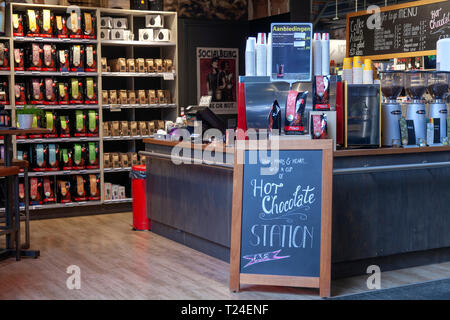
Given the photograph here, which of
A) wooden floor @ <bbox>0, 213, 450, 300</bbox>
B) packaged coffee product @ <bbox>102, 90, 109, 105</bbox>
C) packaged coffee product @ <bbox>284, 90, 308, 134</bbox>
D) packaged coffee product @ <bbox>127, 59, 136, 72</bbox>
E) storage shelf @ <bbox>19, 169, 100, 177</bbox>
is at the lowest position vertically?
wooden floor @ <bbox>0, 213, 450, 300</bbox>

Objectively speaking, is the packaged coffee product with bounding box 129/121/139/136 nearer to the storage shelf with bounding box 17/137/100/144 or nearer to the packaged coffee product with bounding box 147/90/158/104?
the packaged coffee product with bounding box 147/90/158/104

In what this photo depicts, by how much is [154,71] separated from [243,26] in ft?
5.73

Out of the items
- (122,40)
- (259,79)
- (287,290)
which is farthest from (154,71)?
(287,290)

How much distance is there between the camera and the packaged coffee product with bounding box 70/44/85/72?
25.8 ft

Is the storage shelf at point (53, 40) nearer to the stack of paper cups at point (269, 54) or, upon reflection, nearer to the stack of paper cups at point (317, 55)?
the stack of paper cups at point (269, 54)

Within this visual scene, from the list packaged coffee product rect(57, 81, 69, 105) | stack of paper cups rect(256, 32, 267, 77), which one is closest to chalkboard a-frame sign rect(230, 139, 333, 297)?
stack of paper cups rect(256, 32, 267, 77)

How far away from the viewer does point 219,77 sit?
9.34 meters

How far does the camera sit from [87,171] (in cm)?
805

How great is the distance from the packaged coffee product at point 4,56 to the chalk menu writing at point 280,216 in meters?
4.18

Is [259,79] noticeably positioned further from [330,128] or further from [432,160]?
[432,160]

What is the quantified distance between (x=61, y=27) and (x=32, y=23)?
35cm

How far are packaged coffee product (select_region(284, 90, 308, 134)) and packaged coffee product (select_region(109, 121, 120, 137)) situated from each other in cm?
396

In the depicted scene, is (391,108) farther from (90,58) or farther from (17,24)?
(17,24)

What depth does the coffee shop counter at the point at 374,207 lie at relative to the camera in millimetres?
4828
